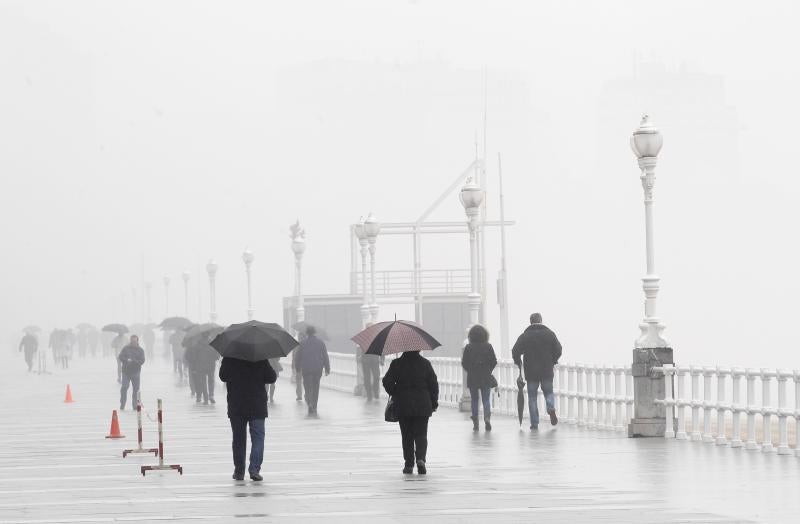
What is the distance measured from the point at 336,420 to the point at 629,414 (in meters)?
7.55

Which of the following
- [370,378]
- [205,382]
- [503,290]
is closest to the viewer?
[205,382]

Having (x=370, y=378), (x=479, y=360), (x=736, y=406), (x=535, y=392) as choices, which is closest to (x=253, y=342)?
(x=736, y=406)

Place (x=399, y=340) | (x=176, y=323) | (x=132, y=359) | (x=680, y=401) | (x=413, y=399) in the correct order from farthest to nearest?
A: (x=176, y=323) → (x=132, y=359) → (x=680, y=401) → (x=399, y=340) → (x=413, y=399)

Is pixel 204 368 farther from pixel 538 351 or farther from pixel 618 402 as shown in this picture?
pixel 618 402

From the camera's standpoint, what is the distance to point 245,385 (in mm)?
18656

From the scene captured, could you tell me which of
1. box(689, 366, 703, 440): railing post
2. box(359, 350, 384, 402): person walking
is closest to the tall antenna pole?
box(359, 350, 384, 402): person walking

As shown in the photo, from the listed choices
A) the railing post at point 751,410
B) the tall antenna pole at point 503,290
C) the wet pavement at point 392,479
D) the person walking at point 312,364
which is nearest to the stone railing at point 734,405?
the railing post at point 751,410

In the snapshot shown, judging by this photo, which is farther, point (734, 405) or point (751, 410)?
point (734, 405)

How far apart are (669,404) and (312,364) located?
11.8 m

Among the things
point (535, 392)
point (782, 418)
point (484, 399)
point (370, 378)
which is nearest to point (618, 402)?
point (535, 392)

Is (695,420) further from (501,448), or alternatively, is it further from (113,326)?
(113,326)

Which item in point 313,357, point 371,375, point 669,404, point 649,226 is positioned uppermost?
point 649,226

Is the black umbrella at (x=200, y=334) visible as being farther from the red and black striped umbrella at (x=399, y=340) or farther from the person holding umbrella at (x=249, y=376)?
the person holding umbrella at (x=249, y=376)

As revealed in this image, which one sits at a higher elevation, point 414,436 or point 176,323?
point 176,323
